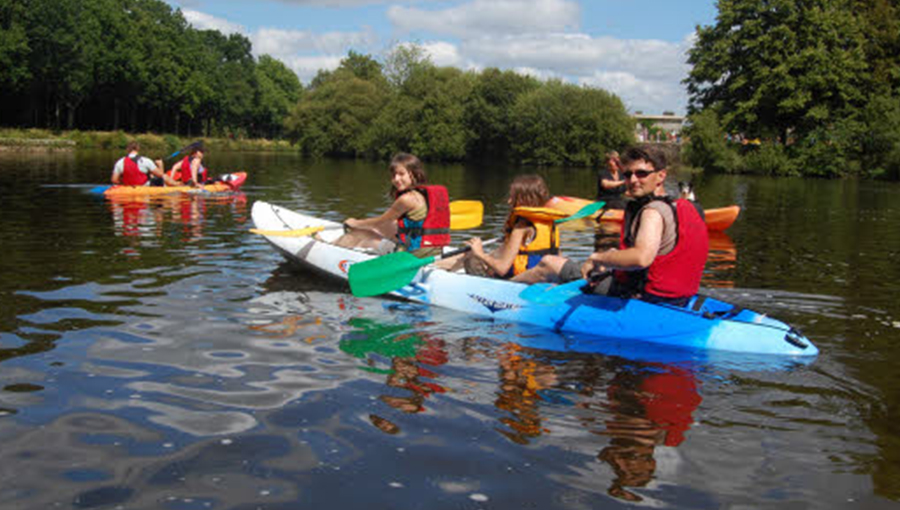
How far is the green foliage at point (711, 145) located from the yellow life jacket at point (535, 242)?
39513mm

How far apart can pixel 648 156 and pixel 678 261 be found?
2.93 ft

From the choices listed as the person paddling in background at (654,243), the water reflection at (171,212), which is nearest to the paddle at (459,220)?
the water reflection at (171,212)

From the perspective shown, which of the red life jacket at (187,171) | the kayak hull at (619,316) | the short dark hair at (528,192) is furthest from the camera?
the red life jacket at (187,171)

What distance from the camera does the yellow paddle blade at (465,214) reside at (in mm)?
9641

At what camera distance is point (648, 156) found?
18.3 feet

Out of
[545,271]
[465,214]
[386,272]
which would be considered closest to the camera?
[545,271]

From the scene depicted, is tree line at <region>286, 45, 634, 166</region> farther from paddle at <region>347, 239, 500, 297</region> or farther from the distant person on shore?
paddle at <region>347, 239, 500, 297</region>

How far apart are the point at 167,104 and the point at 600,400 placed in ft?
240

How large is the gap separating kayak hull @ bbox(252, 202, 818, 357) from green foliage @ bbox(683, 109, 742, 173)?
3941cm

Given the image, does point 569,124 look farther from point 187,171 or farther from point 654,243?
point 654,243

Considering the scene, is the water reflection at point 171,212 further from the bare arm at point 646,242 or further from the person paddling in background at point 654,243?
the bare arm at point 646,242

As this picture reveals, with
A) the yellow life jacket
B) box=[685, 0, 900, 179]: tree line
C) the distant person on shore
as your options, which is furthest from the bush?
the yellow life jacket

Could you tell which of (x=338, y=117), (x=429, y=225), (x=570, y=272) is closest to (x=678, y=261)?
(x=570, y=272)

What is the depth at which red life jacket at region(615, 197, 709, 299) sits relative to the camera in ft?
18.7
